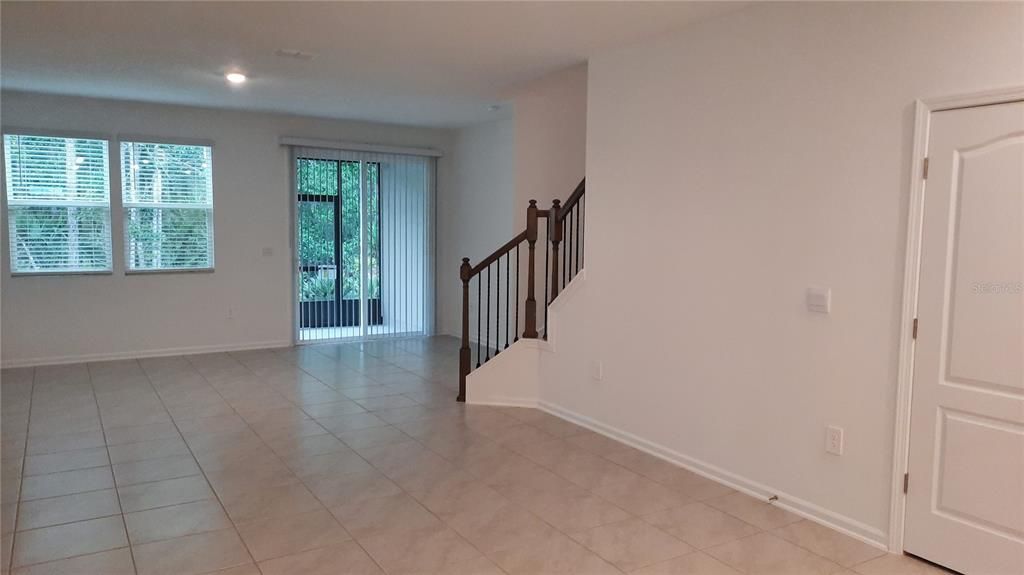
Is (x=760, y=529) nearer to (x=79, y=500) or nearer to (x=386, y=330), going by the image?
(x=79, y=500)

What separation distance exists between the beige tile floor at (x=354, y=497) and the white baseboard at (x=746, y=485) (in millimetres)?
65

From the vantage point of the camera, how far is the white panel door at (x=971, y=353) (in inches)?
102

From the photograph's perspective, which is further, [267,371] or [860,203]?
[267,371]

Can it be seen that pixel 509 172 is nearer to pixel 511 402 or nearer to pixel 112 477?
pixel 511 402

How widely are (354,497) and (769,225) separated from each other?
97.4 inches

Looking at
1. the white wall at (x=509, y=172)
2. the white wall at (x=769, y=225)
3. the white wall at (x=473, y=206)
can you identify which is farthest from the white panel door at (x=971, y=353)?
the white wall at (x=473, y=206)

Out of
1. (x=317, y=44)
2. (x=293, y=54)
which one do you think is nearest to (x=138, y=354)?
(x=293, y=54)

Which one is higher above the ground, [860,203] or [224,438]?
[860,203]

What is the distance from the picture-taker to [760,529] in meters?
→ 3.18

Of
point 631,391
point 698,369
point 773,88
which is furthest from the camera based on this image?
point 631,391

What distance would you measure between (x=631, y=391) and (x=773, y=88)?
77.3 inches

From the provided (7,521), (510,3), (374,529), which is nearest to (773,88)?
(510,3)

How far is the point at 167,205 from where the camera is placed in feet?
23.3

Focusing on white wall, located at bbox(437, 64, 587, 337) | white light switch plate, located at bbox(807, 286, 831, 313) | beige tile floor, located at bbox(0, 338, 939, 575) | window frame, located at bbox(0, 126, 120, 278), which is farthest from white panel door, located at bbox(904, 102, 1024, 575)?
window frame, located at bbox(0, 126, 120, 278)
